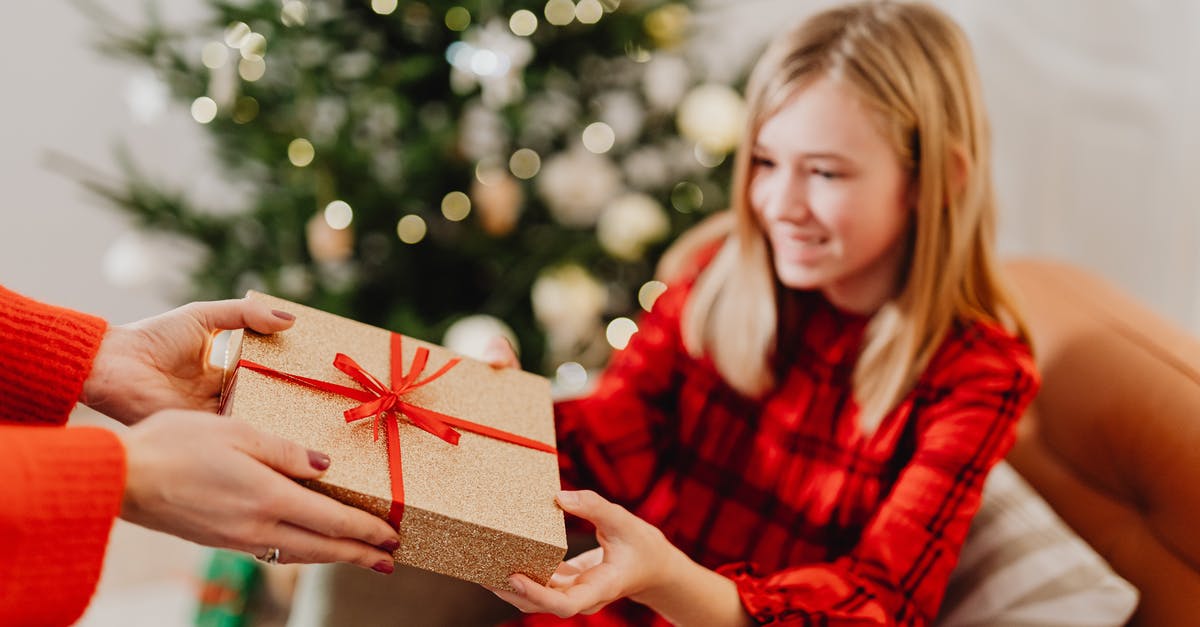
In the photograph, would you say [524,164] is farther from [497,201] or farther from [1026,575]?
[1026,575]

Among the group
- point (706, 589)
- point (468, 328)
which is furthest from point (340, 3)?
point (706, 589)

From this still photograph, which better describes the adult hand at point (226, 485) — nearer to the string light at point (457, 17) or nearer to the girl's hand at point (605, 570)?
the girl's hand at point (605, 570)

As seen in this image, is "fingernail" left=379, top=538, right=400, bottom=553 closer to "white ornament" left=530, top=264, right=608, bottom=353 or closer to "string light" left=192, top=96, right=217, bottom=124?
"white ornament" left=530, top=264, right=608, bottom=353

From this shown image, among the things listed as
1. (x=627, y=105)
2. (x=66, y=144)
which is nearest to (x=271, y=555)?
(x=627, y=105)

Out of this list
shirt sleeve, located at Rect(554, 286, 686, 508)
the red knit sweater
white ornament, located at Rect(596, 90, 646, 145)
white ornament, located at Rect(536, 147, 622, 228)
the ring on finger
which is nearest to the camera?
the red knit sweater

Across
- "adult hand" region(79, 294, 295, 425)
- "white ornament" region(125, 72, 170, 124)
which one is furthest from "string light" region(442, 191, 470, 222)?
"adult hand" region(79, 294, 295, 425)

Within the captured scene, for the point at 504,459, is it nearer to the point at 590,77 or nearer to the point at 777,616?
the point at 777,616

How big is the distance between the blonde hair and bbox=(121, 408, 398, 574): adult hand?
0.66 meters

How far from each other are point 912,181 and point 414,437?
2.22 ft

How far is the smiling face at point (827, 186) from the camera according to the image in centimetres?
109

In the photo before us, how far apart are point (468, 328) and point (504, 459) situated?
2.74 feet

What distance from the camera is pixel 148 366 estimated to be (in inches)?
40.3

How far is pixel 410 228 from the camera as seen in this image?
74.0 inches

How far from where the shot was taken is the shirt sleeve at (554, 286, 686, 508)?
129 cm
